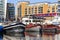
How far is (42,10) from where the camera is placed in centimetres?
4734

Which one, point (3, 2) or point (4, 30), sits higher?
point (3, 2)

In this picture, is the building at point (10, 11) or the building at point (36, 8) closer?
the building at point (36, 8)

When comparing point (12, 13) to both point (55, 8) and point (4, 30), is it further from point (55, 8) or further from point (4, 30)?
point (4, 30)

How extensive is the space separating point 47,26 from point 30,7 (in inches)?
658

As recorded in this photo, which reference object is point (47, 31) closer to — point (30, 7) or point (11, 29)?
point (11, 29)

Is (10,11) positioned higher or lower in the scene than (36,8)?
lower

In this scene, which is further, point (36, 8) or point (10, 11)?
point (10, 11)

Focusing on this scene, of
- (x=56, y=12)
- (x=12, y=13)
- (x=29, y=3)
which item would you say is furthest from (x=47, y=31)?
(x=12, y=13)

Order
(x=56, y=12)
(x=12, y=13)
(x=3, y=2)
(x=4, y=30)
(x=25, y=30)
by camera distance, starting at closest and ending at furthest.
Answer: (x=4, y=30), (x=25, y=30), (x=56, y=12), (x=3, y=2), (x=12, y=13)

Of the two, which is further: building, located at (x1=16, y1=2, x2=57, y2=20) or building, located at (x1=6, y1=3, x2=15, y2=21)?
building, located at (x1=6, y1=3, x2=15, y2=21)

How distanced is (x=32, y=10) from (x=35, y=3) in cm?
155

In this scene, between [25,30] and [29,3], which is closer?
[25,30]

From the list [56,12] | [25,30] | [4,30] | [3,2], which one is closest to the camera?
[4,30]

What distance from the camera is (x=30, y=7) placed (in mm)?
48500
